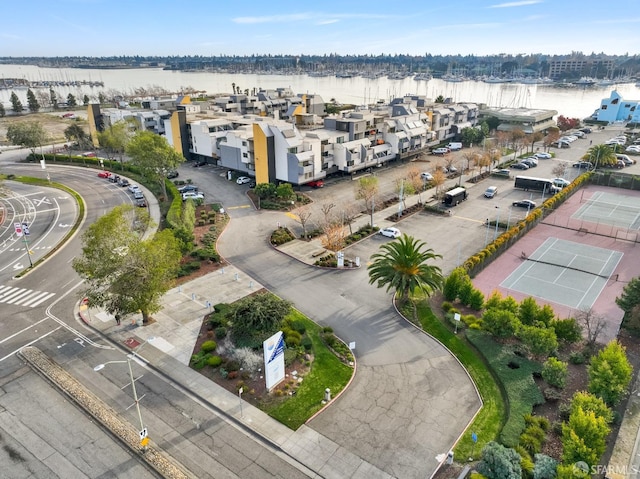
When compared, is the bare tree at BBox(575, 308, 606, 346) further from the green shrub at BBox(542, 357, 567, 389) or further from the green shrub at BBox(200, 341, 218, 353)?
the green shrub at BBox(200, 341, 218, 353)

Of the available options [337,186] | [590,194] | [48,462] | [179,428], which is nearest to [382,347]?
[179,428]

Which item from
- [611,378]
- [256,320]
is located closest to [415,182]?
[256,320]

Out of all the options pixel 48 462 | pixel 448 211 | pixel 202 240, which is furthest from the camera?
pixel 448 211

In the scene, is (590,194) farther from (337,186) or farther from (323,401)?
(323,401)

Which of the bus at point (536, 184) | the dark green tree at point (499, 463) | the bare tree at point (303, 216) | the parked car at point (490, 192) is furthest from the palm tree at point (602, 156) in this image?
the dark green tree at point (499, 463)

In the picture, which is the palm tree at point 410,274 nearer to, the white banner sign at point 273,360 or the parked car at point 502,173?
the white banner sign at point 273,360

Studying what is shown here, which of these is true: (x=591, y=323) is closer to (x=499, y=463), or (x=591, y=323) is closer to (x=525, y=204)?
(x=499, y=463)

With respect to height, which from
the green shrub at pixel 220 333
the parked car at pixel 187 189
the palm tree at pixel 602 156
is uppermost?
the palm tree at pixel 602 156
